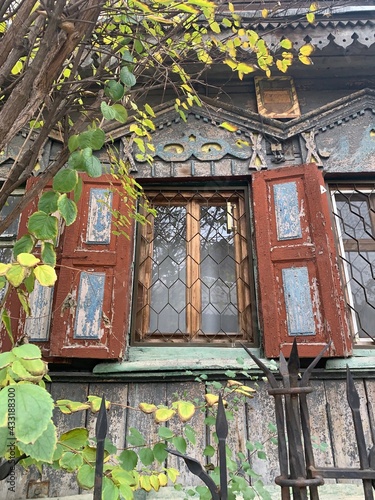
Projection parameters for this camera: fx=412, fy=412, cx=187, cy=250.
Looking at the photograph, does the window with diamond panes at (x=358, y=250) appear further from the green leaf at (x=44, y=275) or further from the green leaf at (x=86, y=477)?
the green leaf at (x=44, y=275)

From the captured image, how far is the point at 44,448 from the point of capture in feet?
3.12

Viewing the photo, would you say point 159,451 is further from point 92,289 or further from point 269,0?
point 269,0

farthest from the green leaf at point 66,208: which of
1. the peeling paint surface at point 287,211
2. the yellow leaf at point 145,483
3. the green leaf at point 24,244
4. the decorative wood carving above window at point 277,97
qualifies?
the decorative wood carving above window at point 277,97

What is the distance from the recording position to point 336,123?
3895 mm

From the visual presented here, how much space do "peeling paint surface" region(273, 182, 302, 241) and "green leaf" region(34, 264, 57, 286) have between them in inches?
93.0

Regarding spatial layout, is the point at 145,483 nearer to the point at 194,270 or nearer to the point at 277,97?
the point at 194,270

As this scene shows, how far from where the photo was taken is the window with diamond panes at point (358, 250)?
3352 millimetres

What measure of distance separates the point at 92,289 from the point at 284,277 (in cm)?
148

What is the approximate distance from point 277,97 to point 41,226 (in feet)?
11.1

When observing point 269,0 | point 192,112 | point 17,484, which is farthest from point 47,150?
point 269,0

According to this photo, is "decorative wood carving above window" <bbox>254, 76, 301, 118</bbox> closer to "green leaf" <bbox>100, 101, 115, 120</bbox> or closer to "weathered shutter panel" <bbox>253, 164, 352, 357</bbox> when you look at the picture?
"weathered shutter panel" <bbox>253, 164, 352, 357</bbox>

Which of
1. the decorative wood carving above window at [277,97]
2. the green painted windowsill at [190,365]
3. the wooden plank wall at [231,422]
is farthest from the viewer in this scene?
the decorative wood carving above window at [277,97]

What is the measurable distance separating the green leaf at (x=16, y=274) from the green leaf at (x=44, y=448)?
448 mm

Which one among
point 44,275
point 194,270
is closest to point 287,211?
point 194,270
